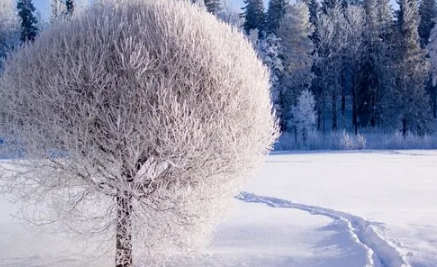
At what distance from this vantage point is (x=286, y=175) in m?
18.7

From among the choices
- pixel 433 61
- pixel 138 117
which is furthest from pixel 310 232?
pixel 433 61

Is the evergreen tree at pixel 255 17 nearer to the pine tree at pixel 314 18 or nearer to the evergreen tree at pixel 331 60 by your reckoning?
the pine tree at pixel 314 18

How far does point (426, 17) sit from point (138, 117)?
167 feet

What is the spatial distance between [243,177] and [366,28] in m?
37.8

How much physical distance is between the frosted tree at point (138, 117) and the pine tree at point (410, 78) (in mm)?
33464

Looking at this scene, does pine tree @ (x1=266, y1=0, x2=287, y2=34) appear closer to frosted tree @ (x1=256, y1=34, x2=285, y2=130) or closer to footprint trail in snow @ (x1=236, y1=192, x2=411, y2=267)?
frosted tree @ (x1=256, y1=34, x2=285, y2=130)

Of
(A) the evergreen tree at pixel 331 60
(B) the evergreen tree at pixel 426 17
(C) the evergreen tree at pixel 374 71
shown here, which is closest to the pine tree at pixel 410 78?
(C) the evergreen tree at pixel 374 71

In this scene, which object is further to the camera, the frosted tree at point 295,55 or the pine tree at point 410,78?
the frosted tree at point 295,55

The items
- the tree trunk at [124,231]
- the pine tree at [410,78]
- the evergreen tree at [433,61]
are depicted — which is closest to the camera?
the tree trunk at [124,231]

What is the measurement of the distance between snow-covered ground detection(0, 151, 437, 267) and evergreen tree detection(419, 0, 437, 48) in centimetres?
3766

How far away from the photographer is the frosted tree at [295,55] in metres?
40.0

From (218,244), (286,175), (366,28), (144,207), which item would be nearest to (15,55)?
(144,207)

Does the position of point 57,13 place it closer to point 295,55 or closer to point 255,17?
point 295,55

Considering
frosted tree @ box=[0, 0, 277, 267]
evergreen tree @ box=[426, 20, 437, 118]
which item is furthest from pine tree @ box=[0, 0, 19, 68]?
evergreen tree @ box=[426, 20, 437, 118]
